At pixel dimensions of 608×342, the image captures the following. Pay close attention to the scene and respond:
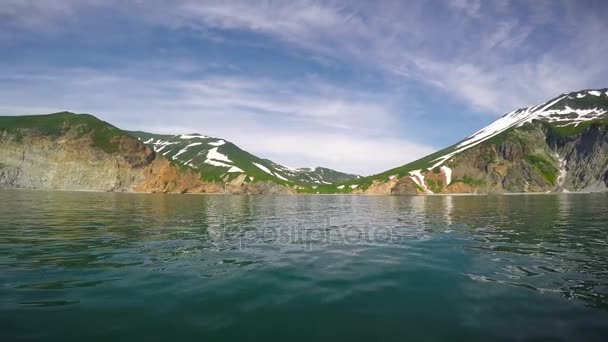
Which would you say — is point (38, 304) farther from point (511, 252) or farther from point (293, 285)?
point (511, 252)

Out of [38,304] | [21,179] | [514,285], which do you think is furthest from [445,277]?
[21,179]

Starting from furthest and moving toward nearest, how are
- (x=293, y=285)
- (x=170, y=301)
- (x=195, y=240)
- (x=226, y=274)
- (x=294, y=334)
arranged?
(x=195, y=240) → (x=226, y=274) → (x=293, y=285) → (x=170, y=301) → (x=294, y=334)

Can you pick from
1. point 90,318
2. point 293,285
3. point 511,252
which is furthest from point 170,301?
point 511,252

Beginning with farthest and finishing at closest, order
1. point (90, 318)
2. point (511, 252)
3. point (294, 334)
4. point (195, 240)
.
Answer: point (195, 240) < point (511, 252) < point (90, 318) < point (294, 334)

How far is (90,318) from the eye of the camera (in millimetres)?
10320

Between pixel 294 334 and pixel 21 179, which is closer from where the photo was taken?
pixel 294 334

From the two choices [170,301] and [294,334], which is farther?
[170,301]

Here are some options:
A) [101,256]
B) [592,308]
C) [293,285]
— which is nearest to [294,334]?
[293,285]

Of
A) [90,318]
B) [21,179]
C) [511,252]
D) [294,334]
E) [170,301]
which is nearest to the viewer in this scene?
[294,334]

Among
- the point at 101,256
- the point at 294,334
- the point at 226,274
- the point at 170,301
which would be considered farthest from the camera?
the point at 101,256

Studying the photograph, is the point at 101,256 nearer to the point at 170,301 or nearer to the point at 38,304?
the point at 38,304

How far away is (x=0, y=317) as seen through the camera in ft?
33.2

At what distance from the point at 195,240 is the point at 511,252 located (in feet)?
69.6

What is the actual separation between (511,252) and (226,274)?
17.3 metres
